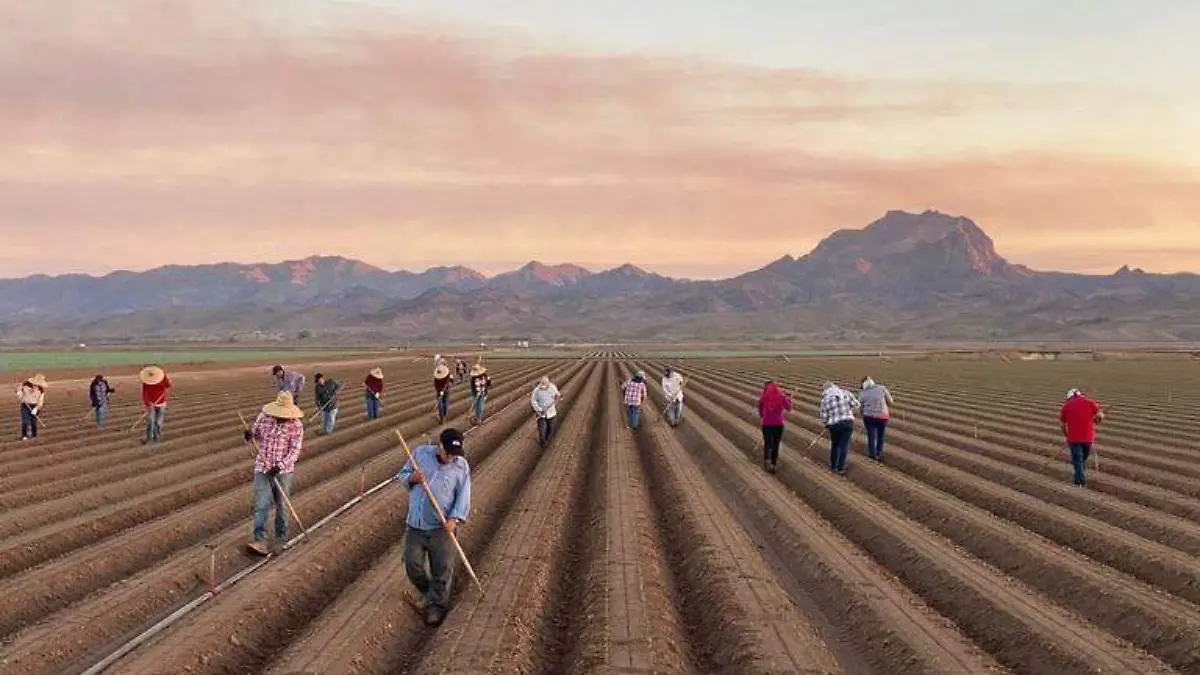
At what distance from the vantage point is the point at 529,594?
34.2 feet

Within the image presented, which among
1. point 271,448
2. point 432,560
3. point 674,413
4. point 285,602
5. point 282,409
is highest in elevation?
point 282,409

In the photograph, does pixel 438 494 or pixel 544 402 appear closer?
pixel 438 494

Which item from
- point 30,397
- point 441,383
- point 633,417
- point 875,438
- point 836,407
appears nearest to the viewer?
point 836,407

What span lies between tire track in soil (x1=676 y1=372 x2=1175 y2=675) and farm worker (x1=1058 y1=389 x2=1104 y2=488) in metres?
4.06

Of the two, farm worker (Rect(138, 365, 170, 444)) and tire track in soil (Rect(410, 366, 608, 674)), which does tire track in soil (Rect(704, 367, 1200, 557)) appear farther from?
farm worker (Rect(138, 365, 170, 444))

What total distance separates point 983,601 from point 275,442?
28.5ft

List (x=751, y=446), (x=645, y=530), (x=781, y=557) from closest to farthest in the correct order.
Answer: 1. (x=781, y=557)
2. (x=645, y=530)
3. (x=751, y=446)

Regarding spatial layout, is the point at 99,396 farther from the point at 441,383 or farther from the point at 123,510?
the point at 123,510

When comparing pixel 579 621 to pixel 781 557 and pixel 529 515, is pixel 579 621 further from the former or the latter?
pixel 529 515

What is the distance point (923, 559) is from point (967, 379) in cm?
4959

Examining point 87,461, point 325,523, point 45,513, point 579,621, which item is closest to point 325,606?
point 579,621

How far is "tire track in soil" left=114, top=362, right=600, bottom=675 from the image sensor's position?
8414 mm

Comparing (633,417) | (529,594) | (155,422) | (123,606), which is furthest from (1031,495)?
(155,422)

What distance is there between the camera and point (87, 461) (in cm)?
2038
